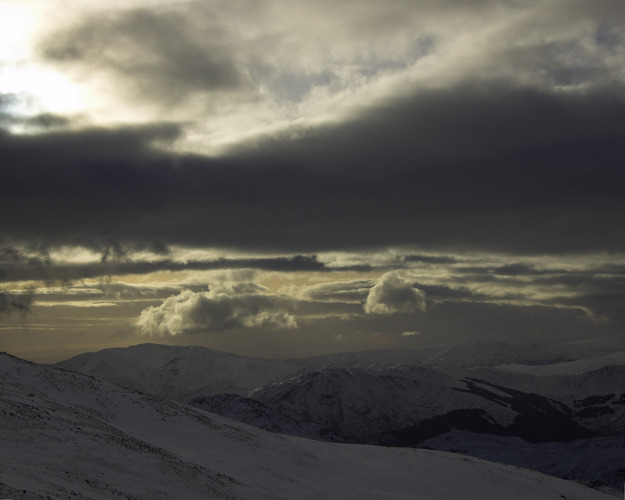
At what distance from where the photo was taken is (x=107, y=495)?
5256cm

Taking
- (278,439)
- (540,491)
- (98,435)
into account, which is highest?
(98,435)

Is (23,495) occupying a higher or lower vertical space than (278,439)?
higher

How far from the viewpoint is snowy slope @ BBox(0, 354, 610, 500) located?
58.2 m

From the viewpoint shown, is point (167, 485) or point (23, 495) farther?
point (167, 485)

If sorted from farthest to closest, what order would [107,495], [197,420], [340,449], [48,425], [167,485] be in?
[340,449] < [197,420] < [48,425] < [167,485] < [107,495]

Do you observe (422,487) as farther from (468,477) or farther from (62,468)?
(62,468)

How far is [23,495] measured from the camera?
139 ft

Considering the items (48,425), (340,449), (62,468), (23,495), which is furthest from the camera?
(340,449)

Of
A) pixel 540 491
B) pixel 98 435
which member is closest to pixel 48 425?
pixel 98 435

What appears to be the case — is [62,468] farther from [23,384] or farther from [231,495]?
[23,384]

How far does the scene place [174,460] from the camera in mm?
70125

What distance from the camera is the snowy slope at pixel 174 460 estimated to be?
2291 inches

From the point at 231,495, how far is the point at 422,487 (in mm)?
35190

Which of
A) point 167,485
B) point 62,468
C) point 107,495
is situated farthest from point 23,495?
point 167,485
